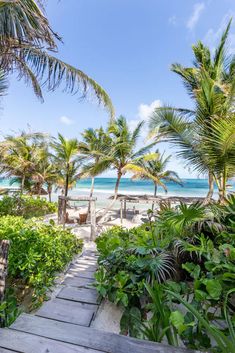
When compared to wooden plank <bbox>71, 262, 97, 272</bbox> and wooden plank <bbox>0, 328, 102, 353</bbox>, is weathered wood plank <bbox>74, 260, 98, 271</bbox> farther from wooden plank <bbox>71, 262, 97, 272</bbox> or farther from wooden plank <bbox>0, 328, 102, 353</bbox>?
wooden plank <bbox>0, 328, 102, 353</bbox>

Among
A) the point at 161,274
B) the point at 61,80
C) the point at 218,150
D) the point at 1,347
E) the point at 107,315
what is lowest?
the point at 107,315

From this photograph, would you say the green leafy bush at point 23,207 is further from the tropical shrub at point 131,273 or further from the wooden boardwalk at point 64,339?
the wooden boardwalk at point 64,339

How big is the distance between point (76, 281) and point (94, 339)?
1.60 meters

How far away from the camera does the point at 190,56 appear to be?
848 centimetres

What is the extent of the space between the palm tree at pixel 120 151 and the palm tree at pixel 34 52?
4.43 meters

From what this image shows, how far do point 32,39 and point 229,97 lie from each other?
3798 millimetres

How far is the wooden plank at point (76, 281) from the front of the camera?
3.05 m

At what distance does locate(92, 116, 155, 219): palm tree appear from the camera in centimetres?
887

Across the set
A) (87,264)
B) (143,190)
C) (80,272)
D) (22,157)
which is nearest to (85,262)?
(87,264)

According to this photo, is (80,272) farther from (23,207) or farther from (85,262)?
(23,207)

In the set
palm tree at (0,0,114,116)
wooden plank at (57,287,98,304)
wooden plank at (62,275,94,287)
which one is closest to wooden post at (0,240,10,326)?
wooden plank at (57,287,98,304)

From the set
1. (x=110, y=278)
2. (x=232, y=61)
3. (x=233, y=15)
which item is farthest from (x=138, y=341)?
(x=232, y=61)

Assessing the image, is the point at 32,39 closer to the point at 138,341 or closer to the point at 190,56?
the point at 138,341

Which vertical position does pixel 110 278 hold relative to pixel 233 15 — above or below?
below
